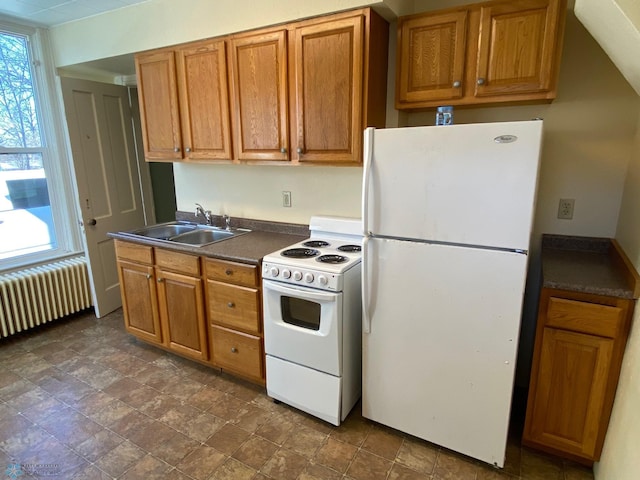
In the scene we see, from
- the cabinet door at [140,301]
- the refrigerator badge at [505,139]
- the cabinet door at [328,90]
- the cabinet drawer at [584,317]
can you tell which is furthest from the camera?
the cabinet door at [140,301]

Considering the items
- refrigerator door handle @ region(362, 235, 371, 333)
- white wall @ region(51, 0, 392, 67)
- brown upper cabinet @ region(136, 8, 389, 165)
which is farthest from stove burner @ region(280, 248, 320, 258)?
white wall @ region(51, 0, 392, 67)

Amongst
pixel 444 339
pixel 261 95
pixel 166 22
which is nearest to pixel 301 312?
pixel 444 339

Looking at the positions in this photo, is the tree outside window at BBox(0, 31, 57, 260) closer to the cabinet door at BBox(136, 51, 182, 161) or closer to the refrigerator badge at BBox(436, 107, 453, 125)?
the cabinet door at BBox(136, 51, 182, 161)

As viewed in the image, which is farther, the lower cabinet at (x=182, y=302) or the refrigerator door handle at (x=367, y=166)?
the lower cabinet at (x=182, y=302)

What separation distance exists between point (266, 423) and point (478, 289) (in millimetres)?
1414

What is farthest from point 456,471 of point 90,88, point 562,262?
point 90,88

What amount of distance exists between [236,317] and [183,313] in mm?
500

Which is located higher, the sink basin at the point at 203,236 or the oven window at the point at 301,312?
the sink basin at the point at 203,236

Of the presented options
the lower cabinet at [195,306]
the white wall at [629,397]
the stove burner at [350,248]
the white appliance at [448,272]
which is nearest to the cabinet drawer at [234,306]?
the lower cabinet at [195,306]

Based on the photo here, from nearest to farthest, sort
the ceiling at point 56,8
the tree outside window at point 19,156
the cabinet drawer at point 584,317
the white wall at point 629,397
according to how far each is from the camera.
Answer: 1. the white wall at point 629,397
2. the cabinet drawer at point 584,317
3. the ceiling at point 56,8
4. the tree outside window at point 19,156

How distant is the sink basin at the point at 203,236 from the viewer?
9.73ft

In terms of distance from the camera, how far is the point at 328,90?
212cm

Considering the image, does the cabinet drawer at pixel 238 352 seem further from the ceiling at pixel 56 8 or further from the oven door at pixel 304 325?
the ceiling at pixel 56 8

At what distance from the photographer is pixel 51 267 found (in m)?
3.25
